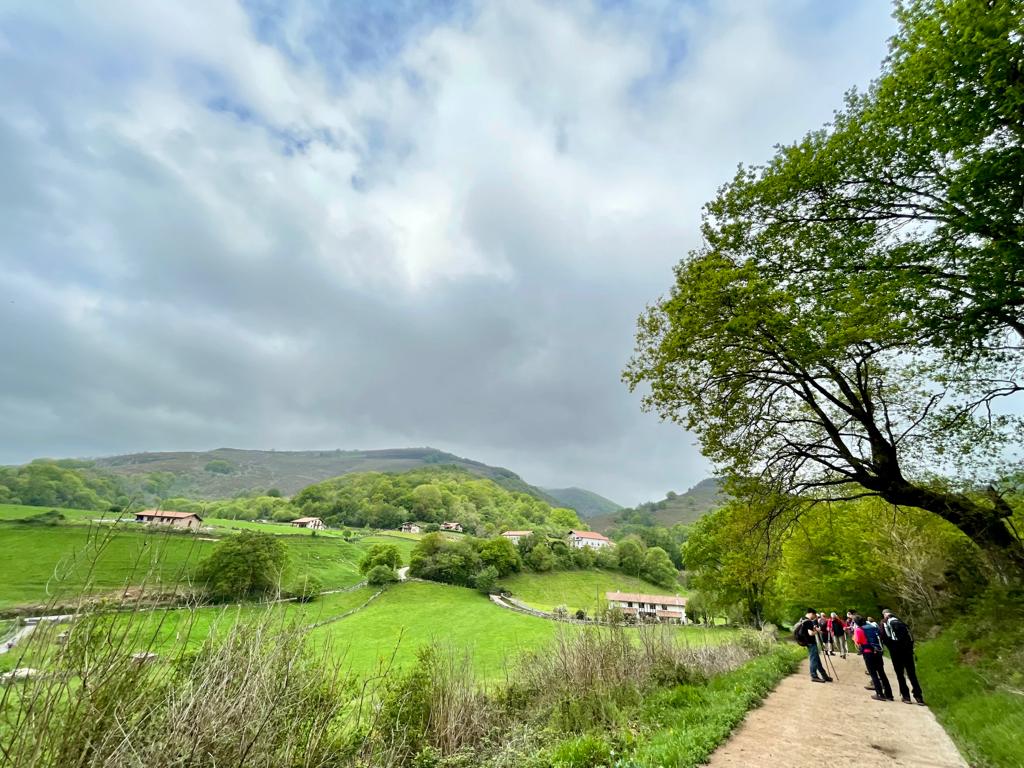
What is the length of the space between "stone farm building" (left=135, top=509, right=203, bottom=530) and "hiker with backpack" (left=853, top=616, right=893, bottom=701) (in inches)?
507

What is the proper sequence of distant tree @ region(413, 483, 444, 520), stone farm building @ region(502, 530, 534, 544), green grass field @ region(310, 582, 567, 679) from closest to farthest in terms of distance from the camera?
green grass field @ region(310, 582, 567, 679), stone farm building @ region(502, 530, 534, 544), distant tree @ region(413, 483, 444, 520)

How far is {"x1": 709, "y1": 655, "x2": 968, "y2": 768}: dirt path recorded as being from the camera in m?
5.90

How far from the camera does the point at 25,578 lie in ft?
101

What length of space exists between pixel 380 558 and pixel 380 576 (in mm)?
3912

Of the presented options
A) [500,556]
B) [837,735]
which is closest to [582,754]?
[837,735]

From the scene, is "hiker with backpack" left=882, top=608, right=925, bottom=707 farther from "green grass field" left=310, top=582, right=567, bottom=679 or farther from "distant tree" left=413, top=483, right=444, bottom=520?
"distant tree" left=413, top=483, right=444, bottom=520

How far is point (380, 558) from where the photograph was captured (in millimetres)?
66125

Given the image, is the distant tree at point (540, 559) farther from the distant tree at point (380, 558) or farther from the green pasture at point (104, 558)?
the green pasture at point (104, 558)

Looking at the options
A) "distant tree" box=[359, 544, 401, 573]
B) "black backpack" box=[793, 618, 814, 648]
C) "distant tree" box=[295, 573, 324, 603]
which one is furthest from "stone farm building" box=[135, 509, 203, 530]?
"distant tree" box=[359, 544, 401, 573]

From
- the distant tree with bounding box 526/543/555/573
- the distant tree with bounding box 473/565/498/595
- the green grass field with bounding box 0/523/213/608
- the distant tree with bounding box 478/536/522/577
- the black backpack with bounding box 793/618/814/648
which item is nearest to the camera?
the green grass field with bounding box 0/523/213/608

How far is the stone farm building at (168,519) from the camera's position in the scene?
3858mm

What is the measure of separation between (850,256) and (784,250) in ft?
4.24

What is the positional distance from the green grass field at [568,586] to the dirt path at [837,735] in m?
54.5

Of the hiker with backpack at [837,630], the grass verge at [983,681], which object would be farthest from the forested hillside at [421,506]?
the grass verge at [983,681]
